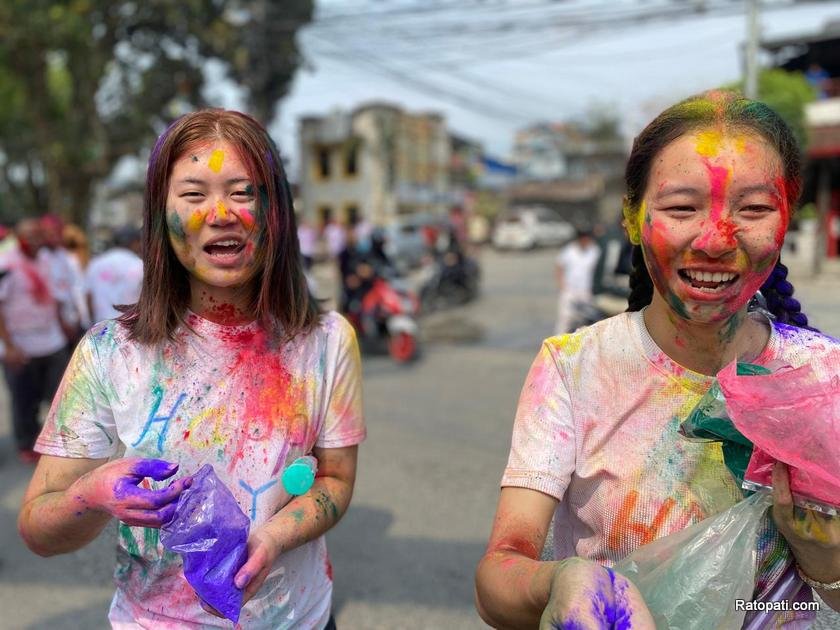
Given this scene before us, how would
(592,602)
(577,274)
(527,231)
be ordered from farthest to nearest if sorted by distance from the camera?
(527,231) < (577,274) < (592,602)

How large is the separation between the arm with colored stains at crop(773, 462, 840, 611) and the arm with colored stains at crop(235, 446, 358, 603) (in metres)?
0.84

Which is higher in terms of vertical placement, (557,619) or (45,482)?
(557,619)

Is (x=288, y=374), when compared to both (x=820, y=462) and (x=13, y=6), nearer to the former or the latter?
(x=820, y=462)

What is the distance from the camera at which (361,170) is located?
33.0 meters

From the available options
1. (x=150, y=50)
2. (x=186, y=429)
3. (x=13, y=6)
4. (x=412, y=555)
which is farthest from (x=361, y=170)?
(x=186, y=429)

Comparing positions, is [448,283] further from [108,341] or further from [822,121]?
[108,341]

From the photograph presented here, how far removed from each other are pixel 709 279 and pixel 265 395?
0.90 metres

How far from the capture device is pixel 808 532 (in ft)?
3.59

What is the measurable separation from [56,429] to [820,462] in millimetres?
1359

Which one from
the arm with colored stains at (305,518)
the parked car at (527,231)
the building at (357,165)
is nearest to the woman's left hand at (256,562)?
the arm with colored stains at (305,518)

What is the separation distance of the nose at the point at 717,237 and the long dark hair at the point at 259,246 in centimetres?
83

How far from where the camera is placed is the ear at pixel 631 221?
1393 mm

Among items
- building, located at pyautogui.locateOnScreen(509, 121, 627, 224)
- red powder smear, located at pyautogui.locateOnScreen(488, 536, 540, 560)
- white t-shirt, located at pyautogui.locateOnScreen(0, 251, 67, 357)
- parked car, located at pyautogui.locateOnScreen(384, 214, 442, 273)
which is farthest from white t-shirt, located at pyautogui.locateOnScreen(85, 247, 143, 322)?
building, located at pyautogui.locateOnScreen(509, 121, 627, 224)

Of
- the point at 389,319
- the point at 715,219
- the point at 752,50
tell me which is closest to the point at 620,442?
the point at 715,219
